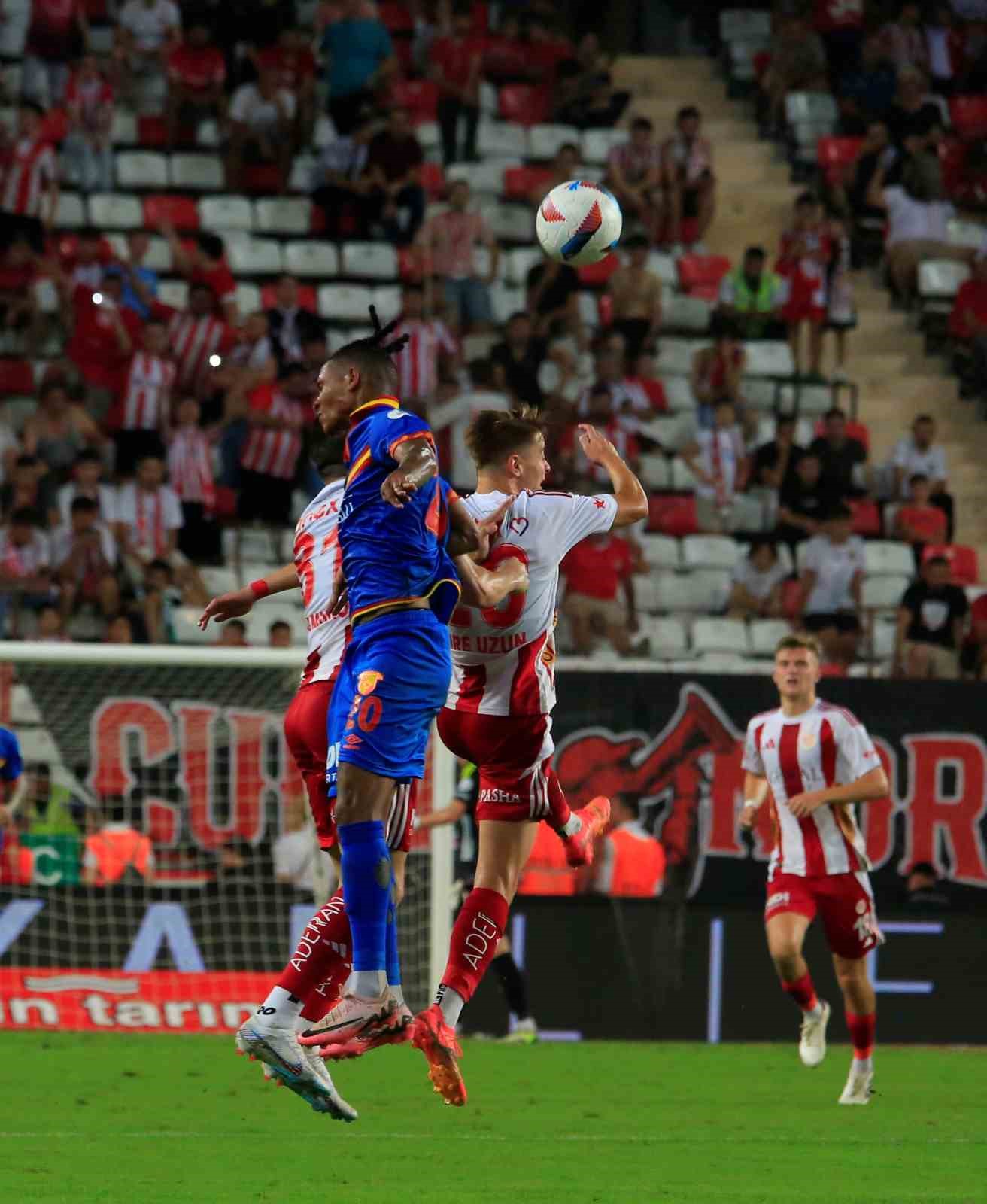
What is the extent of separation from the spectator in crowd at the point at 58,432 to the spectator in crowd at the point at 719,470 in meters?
4.95

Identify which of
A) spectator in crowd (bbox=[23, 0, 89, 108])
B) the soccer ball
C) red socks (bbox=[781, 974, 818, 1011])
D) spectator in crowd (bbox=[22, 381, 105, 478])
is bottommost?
red socks (bbox=[781, 974, 818, 1011])

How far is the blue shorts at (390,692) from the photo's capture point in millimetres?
6875

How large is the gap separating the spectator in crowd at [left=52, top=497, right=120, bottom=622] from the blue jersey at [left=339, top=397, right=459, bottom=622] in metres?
8.50

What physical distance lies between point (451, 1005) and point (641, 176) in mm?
14414

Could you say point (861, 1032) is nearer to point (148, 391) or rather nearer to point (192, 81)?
point (148, 391)

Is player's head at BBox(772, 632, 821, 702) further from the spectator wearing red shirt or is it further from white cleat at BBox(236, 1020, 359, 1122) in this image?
the spectator wearing red shirt

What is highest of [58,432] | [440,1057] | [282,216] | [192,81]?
[192,81]

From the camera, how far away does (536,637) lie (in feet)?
25.6

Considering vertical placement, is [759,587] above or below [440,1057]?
below

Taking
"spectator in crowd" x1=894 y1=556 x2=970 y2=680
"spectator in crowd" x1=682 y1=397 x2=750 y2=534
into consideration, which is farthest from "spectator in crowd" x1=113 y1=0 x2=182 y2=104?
"spectator in crowd" x1=894 y1=556 x2=970 y2=680

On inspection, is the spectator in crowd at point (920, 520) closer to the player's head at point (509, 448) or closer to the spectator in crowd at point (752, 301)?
the spectator in crowd at point (752, 301)

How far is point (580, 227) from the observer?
352 inches

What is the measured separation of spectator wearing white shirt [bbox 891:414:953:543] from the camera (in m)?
18.7

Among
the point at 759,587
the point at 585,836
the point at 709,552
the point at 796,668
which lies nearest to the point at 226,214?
the point at 709,552
